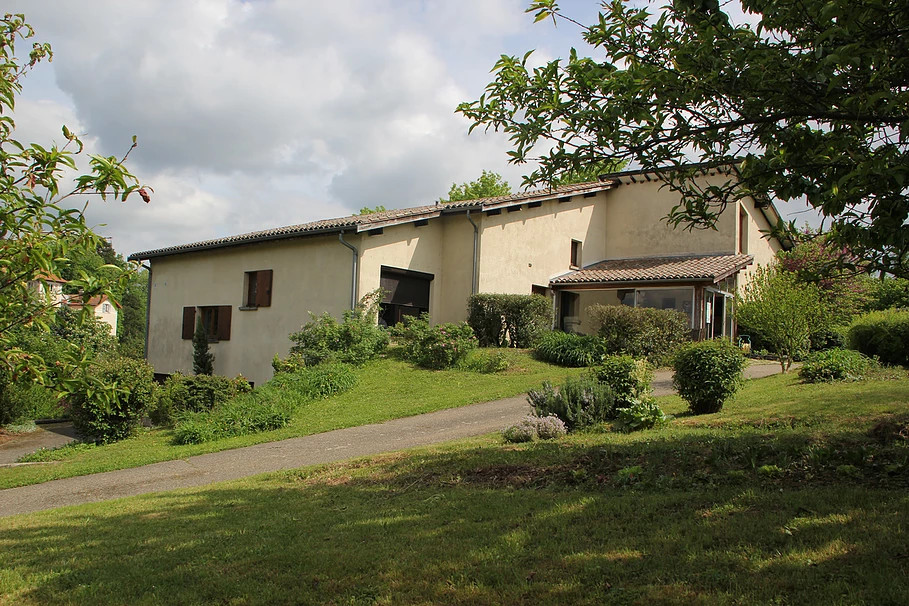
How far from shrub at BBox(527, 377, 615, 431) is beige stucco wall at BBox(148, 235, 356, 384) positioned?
1079 centimetres

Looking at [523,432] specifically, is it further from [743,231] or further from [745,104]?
[743,231]

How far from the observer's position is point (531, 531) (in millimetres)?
5062

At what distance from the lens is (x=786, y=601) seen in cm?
360

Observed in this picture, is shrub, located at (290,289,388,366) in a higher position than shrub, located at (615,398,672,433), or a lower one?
higher

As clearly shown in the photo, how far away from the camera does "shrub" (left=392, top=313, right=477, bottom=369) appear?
1822 cm

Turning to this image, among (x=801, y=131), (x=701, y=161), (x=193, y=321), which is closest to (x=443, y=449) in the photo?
(x=701, y=161)

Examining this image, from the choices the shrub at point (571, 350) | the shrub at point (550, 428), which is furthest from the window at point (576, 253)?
the shrub at point (550, 428)

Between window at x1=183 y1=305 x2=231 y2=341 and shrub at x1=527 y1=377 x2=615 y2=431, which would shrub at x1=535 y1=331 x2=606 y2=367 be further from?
window at x1=183 y1=305 x2=231 y2=341

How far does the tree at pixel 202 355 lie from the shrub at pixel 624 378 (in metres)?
16.5

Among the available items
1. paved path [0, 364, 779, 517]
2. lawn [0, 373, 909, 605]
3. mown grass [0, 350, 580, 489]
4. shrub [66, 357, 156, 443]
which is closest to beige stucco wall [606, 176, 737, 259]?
mown grass [0, 350, 580, 489]

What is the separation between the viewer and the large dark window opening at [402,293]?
20.9m

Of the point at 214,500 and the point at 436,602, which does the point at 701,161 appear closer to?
the point at 436,602

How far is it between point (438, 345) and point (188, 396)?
6.28 meters

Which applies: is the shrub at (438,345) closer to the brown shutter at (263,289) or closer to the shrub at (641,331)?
the shrub at (641,331)
